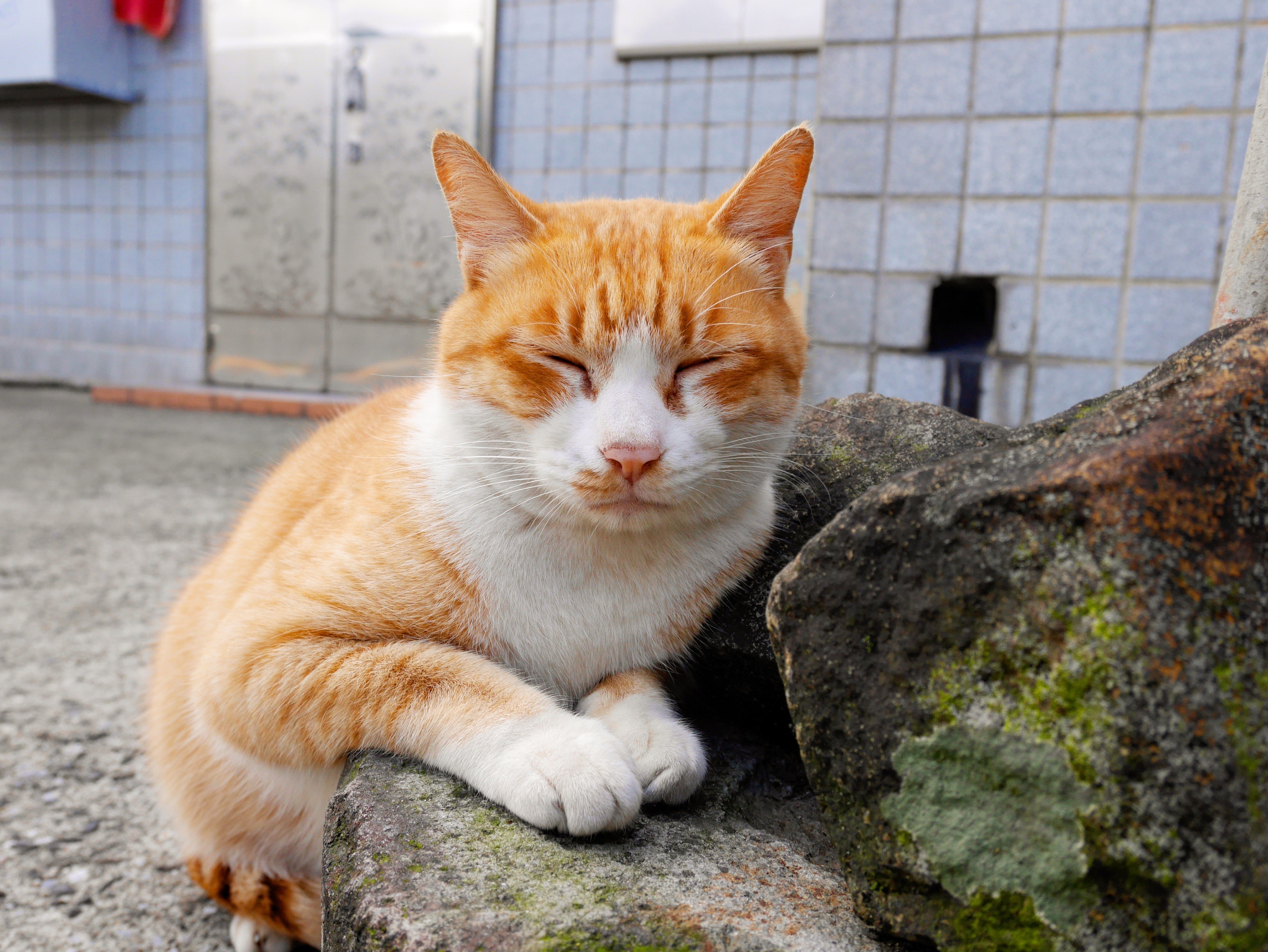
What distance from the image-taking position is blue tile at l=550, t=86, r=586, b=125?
5402 mm

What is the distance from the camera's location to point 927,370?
4012 mm

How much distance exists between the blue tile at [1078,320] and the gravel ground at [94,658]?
2.97 metres

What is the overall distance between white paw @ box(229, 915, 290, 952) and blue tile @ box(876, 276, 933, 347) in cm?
332

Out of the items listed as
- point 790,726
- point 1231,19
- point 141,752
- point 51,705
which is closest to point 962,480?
point 790,726

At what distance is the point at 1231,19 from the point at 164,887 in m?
4.29

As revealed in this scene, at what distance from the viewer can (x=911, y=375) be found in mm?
4039

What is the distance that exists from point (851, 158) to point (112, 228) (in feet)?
18.4

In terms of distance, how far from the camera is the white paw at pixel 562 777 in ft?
3.47

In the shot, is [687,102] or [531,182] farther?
[531,182]

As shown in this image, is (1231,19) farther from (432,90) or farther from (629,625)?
(432,90)

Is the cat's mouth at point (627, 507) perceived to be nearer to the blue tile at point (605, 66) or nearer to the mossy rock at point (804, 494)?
the mossy rock at point (804, 494)

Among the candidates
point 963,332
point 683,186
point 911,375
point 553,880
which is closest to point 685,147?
point 683,186

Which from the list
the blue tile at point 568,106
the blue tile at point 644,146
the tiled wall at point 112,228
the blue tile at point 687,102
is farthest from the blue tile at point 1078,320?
the tiled wall at point 112,228

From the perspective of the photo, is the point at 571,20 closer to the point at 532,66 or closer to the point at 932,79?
the point at 532,66
